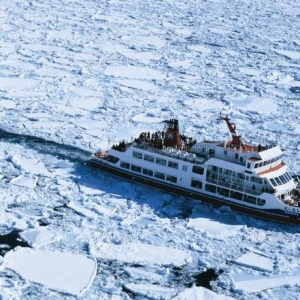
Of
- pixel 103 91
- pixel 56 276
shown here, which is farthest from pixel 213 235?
pixel 103 91

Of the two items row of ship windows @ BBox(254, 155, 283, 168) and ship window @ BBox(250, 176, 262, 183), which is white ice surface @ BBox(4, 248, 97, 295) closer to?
ship window @ BBox(250, 176, 262, 183)

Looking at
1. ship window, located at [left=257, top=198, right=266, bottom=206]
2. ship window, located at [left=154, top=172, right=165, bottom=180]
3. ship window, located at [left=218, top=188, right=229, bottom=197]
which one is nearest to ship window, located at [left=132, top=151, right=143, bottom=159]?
ship window, located at [left=154, top=172, right=165, bottom=180]

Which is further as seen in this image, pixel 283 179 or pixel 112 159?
pixel 112 159

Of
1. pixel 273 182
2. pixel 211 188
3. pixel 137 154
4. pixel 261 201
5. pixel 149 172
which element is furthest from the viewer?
pixel 137 154

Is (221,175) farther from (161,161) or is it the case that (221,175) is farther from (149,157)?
(149,157)

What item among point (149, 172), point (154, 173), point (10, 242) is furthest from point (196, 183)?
point (10, 242)

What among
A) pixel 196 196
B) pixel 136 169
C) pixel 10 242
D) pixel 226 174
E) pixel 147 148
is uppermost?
pixel 147 148

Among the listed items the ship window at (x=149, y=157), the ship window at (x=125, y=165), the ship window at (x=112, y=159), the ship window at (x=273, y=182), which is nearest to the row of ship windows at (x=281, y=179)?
the ship window at (x=273, y=182)
